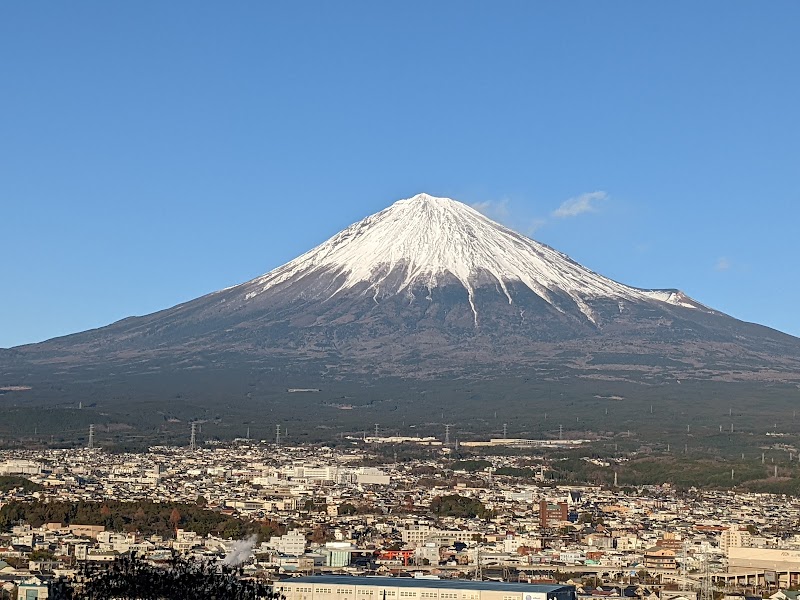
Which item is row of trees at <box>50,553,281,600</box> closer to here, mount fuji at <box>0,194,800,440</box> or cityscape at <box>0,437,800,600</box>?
cityscape at <box>0,437,800,600</box>

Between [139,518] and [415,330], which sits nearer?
[139,518]

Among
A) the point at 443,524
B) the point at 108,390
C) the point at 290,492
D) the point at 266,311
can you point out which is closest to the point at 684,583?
the point at 443,524

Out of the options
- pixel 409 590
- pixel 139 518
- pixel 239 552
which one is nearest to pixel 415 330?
pixel 139 518

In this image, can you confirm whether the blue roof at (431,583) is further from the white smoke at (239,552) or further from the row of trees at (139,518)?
the row of trees at (139,518)

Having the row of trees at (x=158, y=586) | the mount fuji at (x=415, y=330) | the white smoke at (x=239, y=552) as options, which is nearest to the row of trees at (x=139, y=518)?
the white smoke at (x=239, y=552)

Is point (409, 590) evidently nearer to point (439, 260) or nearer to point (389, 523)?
point (389, 523)

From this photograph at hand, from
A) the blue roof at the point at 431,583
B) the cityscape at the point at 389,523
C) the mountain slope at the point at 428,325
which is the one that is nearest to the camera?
the blue roof at the point at 431,583

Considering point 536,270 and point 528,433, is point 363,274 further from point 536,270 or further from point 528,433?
point 528,433

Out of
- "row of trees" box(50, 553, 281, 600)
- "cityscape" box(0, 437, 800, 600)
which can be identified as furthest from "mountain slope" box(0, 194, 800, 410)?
"row of trees" box(50, 553, 281, 600)

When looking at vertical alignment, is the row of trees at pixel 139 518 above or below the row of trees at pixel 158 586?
above
